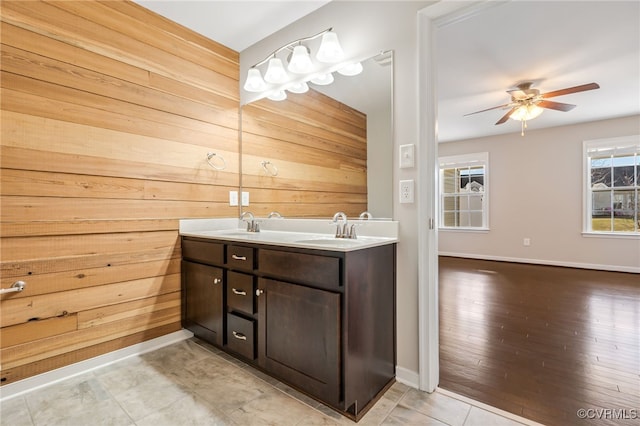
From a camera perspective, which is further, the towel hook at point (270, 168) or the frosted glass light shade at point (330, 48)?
the towel hook at point (270, 168)

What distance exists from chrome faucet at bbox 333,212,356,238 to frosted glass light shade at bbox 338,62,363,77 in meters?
0.91

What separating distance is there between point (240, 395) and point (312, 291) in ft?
2.37

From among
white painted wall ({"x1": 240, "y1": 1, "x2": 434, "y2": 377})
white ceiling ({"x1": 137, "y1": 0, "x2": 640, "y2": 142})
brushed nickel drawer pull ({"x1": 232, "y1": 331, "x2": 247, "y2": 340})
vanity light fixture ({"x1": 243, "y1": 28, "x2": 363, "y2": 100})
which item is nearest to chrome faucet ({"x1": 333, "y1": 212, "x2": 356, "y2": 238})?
white painted wall ({"x1": 240, "y1": 1, "x2": 434, "y2": 377})

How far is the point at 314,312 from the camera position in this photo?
58.4 inches

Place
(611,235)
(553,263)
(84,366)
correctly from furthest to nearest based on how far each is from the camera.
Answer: (553,263) < (611,235) < (84,366)

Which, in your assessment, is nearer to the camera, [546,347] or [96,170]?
[96,170]

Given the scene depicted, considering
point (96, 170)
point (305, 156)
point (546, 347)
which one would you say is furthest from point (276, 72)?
point (546, 347)

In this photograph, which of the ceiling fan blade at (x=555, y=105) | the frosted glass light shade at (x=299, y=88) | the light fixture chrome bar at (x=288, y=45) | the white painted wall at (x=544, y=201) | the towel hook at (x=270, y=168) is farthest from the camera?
the white painted wall at (x=544, y=201)

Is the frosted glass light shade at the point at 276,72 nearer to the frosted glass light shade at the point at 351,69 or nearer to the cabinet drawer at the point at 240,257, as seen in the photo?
the frosted glass light shade at the point at 351,69

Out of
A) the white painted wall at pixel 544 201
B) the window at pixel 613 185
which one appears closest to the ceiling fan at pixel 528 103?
the white painted wall at pixel 544 201

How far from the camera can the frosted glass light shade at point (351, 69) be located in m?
1.94

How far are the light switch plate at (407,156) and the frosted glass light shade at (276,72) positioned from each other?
3.76 ft

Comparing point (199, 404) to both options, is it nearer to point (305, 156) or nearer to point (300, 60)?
point (305, 156)

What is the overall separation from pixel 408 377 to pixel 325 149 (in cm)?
160
